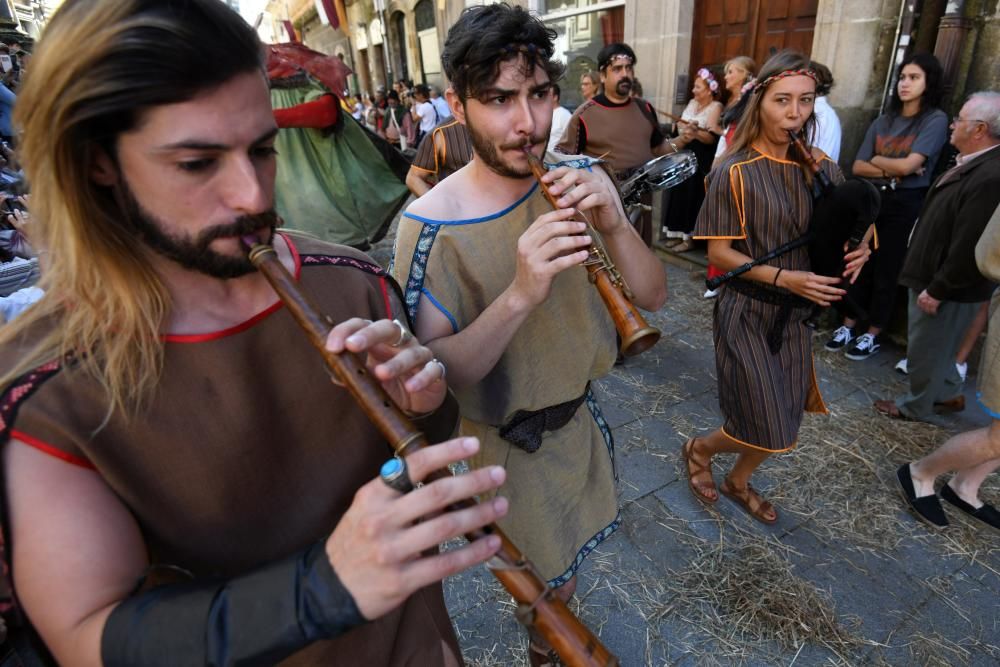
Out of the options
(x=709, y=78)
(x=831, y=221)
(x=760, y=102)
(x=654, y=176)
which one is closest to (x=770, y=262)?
(x=831, y=221)

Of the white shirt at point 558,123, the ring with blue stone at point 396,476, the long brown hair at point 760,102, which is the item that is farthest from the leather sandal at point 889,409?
the ring with blue stone at point 396,476

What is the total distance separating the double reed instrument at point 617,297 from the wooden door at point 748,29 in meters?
4.26

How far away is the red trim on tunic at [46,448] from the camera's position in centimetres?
82

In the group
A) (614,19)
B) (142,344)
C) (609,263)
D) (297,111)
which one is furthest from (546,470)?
(614,19)

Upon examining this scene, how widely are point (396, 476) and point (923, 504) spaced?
3152mm

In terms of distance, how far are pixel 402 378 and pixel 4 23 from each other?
11.7 metres

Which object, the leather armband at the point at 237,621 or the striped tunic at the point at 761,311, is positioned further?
the striped tunic at the point at 761,311

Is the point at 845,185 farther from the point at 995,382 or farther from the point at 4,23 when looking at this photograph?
the point at 4,23

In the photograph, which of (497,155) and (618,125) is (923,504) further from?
(618,125)

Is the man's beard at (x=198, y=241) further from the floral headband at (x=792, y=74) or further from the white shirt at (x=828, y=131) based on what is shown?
the white shirt at (x=828, y=131)

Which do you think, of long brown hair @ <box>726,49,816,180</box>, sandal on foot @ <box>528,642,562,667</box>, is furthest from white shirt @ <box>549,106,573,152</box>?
sandal on foot @ <box>528,642,562,667</box>

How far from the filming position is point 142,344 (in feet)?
3.08

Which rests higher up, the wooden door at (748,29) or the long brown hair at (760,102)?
the wooden door at (748,29)

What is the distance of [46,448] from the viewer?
830 millimetres
